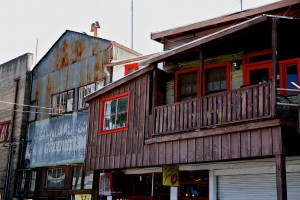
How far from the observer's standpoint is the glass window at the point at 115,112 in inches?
651

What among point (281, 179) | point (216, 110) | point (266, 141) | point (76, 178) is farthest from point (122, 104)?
point (281, 179)

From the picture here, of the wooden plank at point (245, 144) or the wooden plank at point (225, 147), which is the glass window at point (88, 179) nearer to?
the wooden plank at point (225, 147)

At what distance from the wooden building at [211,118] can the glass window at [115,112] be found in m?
0.04

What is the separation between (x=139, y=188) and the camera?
694 inches

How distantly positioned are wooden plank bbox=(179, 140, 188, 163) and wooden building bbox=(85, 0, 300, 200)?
51 millimetres

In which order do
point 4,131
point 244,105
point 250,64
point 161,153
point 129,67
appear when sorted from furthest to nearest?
point 4,131, point 129,67, point 250,64, point 161,153, point 244,105

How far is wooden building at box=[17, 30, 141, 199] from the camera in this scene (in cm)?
2223

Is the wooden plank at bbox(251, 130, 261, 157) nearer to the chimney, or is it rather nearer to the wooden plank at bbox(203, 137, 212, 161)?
the wooden plank at bbox(203, 137, 212, 161)

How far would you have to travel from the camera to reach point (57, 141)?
24.0 meters

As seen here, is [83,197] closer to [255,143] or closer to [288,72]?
[255,143]

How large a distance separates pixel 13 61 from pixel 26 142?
19.7 ft

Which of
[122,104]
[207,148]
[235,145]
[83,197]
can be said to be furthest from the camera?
[83,197]

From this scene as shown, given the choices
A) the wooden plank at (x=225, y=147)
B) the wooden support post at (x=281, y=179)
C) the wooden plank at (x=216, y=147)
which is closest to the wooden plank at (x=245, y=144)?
the wooden plank at (x=225, y=147)

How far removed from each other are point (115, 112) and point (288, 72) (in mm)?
6761
